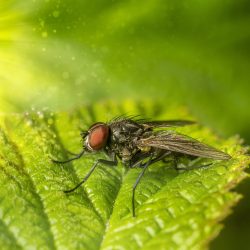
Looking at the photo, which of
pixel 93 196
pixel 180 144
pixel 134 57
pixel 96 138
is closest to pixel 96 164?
pixel 96 138

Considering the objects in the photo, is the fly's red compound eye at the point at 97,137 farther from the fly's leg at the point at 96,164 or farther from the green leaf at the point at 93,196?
the green leaf at the point at 93,196

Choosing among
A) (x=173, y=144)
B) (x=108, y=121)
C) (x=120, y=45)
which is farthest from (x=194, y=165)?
(x=120, y=45)

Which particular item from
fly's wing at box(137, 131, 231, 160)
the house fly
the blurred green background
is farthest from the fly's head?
the blurred green background

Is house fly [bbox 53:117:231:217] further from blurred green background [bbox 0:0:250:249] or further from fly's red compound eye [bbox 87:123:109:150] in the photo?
blurred green background [bbox 0:0:250:249]

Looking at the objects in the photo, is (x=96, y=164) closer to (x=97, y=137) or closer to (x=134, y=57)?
(x=97, y=137)

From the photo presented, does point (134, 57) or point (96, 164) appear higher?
point (134, 57)

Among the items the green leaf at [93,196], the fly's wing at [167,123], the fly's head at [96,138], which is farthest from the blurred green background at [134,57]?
the fly's head at [96,138]
